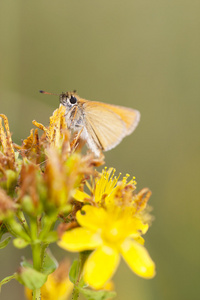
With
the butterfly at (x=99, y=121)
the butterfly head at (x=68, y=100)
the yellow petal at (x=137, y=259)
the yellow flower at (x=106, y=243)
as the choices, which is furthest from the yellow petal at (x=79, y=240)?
the butterfly head at (x=68, y=100)

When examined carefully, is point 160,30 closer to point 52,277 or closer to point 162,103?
point 162,103

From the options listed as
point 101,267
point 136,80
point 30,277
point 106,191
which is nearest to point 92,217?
point 101,267

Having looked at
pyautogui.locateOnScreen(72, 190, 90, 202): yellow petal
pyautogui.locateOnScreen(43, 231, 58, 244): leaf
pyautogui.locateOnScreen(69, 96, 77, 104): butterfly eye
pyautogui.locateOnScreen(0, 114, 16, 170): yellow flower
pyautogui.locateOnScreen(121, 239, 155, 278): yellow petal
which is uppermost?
pyautogui.locateOnScreen(69, 96, 77, 104): butterfly eye

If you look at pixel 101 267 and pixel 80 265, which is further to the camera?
pixel 80 265

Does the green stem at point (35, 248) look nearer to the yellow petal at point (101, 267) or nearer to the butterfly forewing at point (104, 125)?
the yellow petal at point (101, 267)

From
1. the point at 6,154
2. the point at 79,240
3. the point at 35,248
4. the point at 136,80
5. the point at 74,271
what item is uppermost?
the point at 6,154

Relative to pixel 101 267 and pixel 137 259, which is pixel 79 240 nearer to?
pixel 101 267

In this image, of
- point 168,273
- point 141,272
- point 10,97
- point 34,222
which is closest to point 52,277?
point 34,222

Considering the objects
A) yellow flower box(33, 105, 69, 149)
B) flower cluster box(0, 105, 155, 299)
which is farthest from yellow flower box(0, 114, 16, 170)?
yellow flower box(33, 105, 69, 149)

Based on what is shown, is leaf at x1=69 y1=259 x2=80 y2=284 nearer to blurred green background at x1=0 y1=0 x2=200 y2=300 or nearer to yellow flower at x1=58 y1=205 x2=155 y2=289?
yellow flower at x1=58 y1=205 x2=155 y2=289
